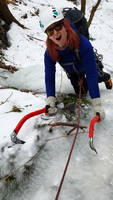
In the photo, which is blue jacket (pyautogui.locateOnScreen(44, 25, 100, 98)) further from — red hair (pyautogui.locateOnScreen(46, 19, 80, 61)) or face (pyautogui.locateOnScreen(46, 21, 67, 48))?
face (pyautogui.locateOnScreen(46, 21, 67, 48))

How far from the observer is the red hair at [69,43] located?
110 inches

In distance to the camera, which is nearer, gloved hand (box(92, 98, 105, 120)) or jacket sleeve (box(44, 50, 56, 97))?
gloved hand (box(92, 98, 105, 120))

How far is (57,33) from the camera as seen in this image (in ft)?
8.99

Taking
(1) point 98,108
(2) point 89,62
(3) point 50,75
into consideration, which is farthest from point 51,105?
(2) point 89,62

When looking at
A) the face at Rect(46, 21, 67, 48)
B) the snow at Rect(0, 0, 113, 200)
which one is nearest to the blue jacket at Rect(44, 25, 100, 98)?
the face at Rect(46, 21, 67, 48)

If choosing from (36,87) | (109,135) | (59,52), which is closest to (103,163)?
(109,135)

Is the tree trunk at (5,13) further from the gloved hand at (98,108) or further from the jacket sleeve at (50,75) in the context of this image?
the gloved hand at (98,108)

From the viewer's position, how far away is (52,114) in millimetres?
3160

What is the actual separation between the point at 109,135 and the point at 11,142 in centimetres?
108

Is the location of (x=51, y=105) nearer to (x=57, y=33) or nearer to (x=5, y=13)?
(x=57, y=33)

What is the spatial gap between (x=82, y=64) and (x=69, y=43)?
454 millimetres

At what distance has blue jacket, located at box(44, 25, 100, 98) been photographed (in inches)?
118

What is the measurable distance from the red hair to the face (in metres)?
0.05

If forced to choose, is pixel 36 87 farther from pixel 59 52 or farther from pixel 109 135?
pixel 109 135
